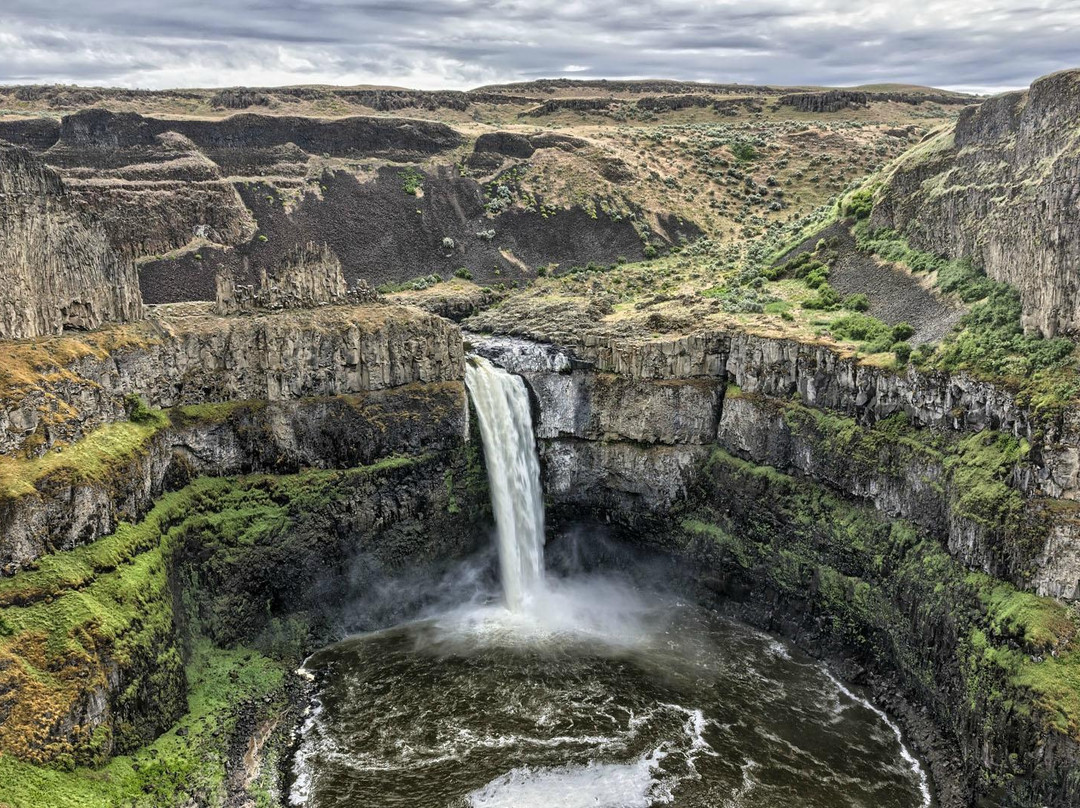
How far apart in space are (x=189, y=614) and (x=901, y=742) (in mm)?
34818

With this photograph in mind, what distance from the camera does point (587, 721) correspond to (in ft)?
138

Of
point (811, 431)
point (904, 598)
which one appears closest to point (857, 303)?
point (811, 431)

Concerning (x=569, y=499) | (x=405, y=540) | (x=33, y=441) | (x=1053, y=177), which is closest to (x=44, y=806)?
(x=33, y=441)

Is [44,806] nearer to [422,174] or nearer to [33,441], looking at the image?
[33,441]

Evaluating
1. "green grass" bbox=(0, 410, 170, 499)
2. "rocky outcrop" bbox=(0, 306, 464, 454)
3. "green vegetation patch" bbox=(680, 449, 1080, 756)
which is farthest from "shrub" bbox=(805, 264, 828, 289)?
"green grass" bbox=(0, 410, 170, 499)

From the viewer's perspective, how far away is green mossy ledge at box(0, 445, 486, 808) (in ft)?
108

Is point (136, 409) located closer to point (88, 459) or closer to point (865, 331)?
point (88, 459)

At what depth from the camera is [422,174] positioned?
9950cm

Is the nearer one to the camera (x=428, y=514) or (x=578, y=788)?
(x=578, y=788)

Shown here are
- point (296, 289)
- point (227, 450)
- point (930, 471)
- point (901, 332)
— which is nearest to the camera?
point (930, 471)

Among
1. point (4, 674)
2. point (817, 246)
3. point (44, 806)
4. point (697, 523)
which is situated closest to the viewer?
point (44, 806)

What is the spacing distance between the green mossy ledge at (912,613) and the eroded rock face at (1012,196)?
→ 13.0 metres

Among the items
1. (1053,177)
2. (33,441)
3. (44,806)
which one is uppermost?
(1053,177)

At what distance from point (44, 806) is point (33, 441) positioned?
15108mm
